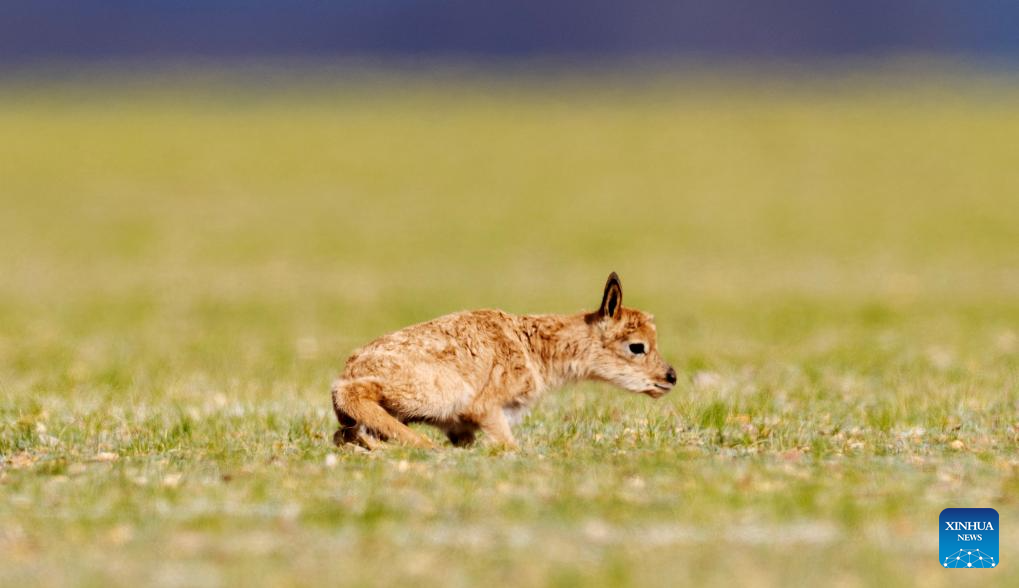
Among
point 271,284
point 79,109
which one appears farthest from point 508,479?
point 79,109

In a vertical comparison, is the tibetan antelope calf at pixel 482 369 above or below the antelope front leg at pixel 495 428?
above

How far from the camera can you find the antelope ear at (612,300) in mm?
14055

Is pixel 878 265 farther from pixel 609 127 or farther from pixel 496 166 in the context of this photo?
pixel 609 127

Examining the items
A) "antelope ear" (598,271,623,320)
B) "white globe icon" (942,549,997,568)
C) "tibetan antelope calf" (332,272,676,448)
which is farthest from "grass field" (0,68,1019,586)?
"antelope ear" (598,271,623,320)

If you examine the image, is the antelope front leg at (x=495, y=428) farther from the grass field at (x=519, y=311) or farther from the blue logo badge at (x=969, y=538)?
the blue logo badge at (x=969, y=538)

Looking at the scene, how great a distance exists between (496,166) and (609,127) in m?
19.8

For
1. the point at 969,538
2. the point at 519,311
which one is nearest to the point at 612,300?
the point at 969,538

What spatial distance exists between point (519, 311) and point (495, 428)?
1593 centimetres

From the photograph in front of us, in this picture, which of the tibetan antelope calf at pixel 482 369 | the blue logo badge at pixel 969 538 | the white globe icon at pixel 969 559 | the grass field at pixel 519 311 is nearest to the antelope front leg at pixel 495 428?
the tibetan antelope calf at pixel 482 369

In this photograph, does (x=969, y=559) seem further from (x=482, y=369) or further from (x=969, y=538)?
(x=482, y=369)

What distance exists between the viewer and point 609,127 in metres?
94.1

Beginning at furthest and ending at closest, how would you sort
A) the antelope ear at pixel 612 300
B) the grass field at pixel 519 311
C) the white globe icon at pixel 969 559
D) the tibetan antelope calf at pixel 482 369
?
the antelope ear at pixel 612 300
the tibetan antelope calf at pixel 482 369
the grass field at pixel 519 311
the white globe icon at pixel 969 559

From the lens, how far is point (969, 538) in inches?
394

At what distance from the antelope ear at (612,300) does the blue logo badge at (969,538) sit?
4.22 m
